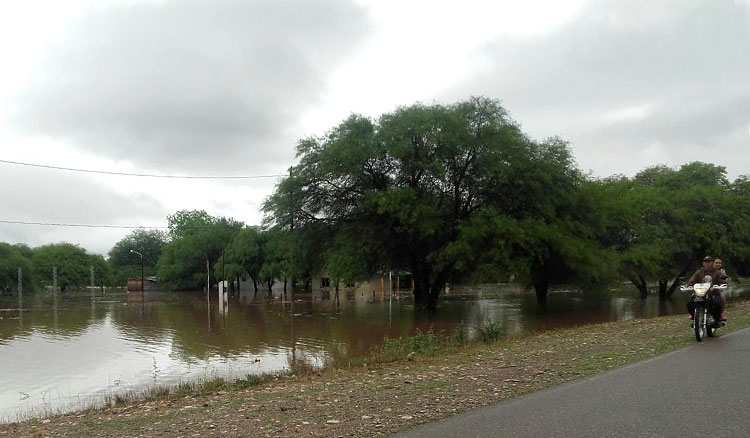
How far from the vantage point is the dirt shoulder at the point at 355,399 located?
6.96m

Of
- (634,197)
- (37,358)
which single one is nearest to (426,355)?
(37,358)

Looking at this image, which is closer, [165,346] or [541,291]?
[165,346]

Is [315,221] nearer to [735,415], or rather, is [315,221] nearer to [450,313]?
[450,313]

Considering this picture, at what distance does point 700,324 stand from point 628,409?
23.0 ft

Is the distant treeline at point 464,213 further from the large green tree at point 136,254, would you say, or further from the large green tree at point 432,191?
the large green tree at point 136,254

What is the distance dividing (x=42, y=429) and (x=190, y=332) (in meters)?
20.4

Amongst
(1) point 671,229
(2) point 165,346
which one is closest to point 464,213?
(1) point 671,229

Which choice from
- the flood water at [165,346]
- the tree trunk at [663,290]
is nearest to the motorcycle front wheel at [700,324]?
the flood water at [165,346]

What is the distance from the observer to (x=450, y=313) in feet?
123

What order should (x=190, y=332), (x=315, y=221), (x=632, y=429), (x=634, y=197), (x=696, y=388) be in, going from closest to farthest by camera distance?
(x=632, y=429) < (x=696, y=388) < (x=190, y=332) < (x=315, y=221) < (x=634, y=197)

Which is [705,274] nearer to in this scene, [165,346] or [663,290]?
[165,346]

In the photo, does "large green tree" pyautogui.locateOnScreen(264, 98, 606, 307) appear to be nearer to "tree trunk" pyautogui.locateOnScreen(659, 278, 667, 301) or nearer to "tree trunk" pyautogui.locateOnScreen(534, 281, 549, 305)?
"tree trunk" pyautogui.locateOnScreen(534, 281, 549, 305)

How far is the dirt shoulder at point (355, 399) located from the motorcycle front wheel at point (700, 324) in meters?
0.33

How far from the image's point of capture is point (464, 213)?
34.7 meters
